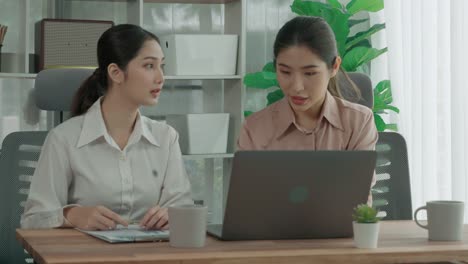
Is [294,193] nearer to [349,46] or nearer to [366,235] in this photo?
[366,235]

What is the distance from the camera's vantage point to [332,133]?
8.85ft

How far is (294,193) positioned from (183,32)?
3008 millimetres

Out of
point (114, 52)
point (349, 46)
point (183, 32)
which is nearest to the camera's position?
point (114, 52)

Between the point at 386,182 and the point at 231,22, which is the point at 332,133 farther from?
the point at 231,22

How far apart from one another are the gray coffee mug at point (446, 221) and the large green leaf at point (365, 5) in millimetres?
2499

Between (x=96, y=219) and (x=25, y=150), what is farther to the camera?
(x=25, y=150)

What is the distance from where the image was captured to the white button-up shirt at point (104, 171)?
254 cm

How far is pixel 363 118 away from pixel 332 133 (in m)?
0.10

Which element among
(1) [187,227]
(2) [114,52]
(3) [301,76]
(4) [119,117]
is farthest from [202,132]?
(1) [187,227]

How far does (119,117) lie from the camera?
2705 mm

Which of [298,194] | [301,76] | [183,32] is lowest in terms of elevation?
[298,194]

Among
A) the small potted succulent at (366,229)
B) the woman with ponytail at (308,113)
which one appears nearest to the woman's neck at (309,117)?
the woman with ponytail at (308,113)

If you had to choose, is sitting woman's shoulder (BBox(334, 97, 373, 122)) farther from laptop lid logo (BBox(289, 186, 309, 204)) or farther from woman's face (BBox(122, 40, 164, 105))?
laptop lid logo (BBox(289, 186, 309, 204))

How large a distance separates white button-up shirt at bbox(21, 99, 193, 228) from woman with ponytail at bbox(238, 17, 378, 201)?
0.79ft
